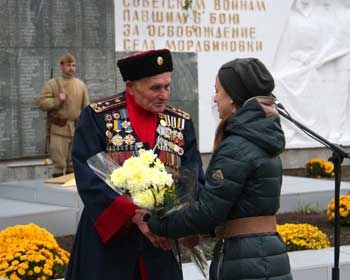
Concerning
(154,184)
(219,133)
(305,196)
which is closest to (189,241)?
(154,184)

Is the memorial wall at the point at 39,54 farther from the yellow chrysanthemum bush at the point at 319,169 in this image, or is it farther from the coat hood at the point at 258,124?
the coat hood at the point at 258,124

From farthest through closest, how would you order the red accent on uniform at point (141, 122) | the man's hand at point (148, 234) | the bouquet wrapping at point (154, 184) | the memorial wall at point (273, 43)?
the memorial wall at point (273, 43) → the red accent on uniform at point (141, 122) → the man's hand at point (148, 234) → the bouquet wrapping at point (154, 184)

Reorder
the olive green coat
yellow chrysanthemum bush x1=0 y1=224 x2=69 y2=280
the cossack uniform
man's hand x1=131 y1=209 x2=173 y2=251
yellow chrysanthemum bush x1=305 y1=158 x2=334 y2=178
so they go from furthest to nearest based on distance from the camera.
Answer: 1. yellow chrysanthemum bush x1=305 y1=158 x2=334 y2=178
2. yellow chrysanthemum bush x1=0 y1=224 x2=69 y2=280
3. the cossack uniform
4. man's hand x1=131 y1=209 x2=173 y2=251
5. the olive green coat

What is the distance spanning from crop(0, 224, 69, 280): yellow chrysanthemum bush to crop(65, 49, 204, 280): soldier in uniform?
1718mm

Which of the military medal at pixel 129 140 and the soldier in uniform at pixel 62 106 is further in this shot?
the soldier in uniform at pixel 62 106

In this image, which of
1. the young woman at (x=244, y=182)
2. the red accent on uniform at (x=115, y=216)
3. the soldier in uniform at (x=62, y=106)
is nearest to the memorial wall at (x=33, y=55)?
the soldier in uniform at (x=62, y=106)

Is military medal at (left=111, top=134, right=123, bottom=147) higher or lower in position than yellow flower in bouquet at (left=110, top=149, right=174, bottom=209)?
higher

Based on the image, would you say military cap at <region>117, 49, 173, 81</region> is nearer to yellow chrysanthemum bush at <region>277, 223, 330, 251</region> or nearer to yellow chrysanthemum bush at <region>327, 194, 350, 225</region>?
yellow chrysanthemum bush at <region>277, 223, 330, 251</region>

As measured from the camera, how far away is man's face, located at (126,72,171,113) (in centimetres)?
423

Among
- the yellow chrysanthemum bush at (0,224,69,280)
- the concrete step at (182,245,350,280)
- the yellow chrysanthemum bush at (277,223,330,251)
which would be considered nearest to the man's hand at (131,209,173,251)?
the concrete step at (182,245,350,280)

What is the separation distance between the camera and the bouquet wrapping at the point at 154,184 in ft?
12.6

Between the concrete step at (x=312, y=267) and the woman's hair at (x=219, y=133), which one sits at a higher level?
the woman's hair at (x=219, y=133)

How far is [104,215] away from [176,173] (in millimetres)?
384

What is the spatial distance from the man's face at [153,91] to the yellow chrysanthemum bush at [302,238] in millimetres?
3308
